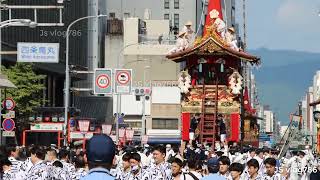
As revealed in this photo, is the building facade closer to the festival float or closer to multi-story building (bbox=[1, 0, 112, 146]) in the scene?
multi-story building (bbox=[1, 0, 112, 146])

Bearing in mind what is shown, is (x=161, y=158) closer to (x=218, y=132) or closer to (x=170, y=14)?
Answer: (x=218, y=132)

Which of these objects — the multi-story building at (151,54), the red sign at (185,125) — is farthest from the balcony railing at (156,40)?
the red sign at (185,125)

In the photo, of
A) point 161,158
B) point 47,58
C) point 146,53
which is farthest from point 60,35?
point 161,158

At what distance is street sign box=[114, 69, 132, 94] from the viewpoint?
42094 millimetres

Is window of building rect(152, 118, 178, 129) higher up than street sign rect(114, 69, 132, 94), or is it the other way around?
street sign rect(114, 69, 132, 94)

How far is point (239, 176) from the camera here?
47.6 feet

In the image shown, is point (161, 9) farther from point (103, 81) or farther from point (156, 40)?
point (103, 81)

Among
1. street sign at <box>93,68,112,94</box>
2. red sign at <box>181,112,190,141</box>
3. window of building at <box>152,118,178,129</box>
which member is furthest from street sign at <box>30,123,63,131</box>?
window of building at <box>152,118,178,129</box>

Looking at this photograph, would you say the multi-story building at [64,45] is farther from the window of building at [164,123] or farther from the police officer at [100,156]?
the police officer at [100,156]

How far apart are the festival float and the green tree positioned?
865cm

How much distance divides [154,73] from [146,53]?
216cm

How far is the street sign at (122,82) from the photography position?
4209 cm

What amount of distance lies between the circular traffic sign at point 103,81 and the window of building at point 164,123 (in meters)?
46.5

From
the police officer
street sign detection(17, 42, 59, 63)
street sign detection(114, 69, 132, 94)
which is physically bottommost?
the police officer
